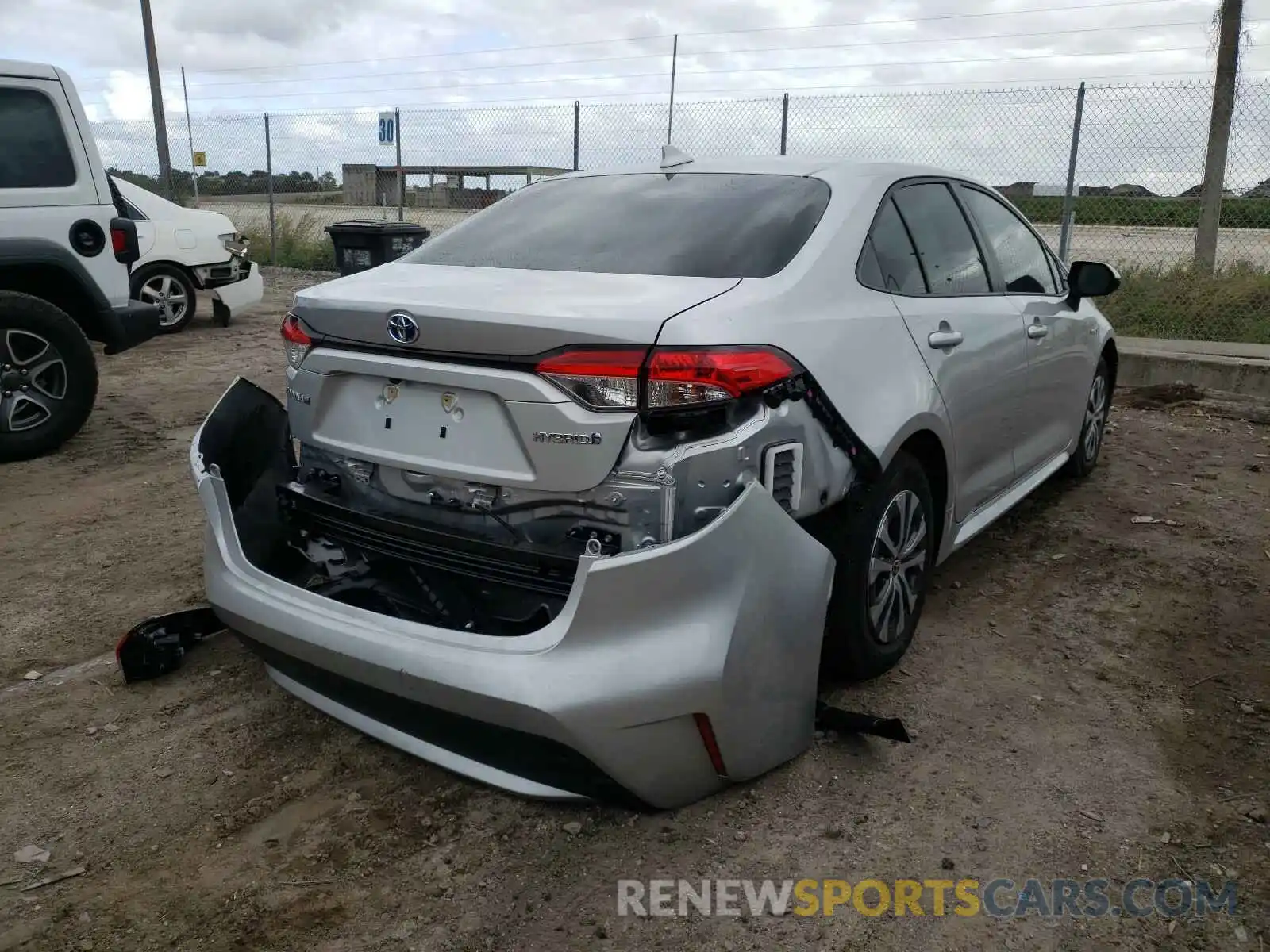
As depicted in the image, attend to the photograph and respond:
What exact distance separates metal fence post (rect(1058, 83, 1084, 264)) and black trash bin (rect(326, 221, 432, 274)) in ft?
19.5

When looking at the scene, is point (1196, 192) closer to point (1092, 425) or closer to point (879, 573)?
point (1092, 425)

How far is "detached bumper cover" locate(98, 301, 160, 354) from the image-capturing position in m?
6.26

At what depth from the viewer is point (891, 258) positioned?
334 cm

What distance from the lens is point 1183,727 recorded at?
3.21 m

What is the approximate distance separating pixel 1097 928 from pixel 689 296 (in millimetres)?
1701

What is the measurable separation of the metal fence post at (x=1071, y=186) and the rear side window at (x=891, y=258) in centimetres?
651

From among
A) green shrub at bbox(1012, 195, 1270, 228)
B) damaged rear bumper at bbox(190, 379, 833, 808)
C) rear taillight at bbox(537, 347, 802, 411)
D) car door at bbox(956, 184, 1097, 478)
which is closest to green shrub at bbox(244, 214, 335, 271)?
green shrub at bbox(1012, 195, 1270, 228)

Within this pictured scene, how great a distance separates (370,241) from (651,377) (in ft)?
27.0

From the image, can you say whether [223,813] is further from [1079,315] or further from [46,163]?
[46,163]

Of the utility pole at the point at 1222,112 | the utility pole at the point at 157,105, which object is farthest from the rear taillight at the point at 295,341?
the utility pole at the point at 157,105

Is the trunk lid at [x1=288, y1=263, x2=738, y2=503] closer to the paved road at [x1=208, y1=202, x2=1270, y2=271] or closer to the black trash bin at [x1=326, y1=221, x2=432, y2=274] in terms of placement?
the paved road at [x1=208, y1=202, x2=1270, y2=271]

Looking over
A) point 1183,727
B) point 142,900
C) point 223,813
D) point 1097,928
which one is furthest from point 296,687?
point 1183,727

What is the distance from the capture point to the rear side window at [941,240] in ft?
11.7

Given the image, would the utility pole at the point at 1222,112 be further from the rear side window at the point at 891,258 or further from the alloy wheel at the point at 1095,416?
the rear side window at the point at 891,258
